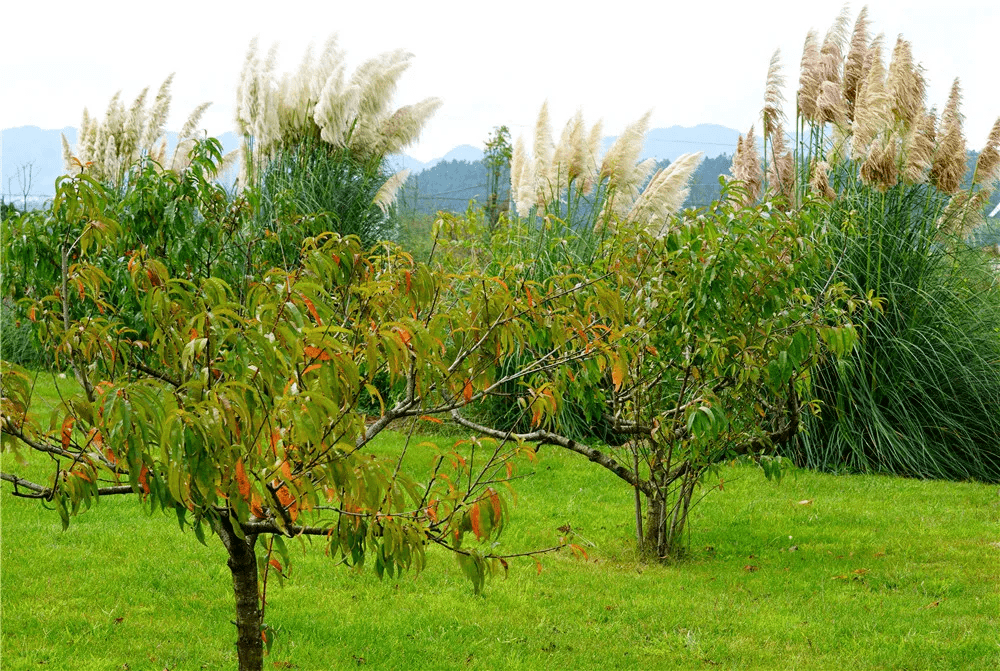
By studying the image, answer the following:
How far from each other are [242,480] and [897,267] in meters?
6.43

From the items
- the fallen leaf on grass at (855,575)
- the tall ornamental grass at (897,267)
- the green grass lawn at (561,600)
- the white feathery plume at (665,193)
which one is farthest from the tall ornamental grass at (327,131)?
the fallen leaf on grass at (855,575)

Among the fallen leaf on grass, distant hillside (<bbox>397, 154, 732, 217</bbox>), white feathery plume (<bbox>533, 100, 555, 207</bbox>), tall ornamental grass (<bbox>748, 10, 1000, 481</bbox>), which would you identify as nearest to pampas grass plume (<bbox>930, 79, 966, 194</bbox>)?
tall ornamental grass (<bbox>748, 10, 1000, 481</bbox>)

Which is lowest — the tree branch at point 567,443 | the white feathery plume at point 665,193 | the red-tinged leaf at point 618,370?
the tree branch at point 567,443

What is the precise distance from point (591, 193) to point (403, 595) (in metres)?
4.65

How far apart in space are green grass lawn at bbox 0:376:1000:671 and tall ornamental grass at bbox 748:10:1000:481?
1251mm

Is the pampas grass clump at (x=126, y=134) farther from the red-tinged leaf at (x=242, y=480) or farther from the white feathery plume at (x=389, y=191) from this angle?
the red-tinged leaf at (x=242, y=480)

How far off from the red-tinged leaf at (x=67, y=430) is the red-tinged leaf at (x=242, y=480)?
690 millimetres

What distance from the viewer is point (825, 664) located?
11.8ft

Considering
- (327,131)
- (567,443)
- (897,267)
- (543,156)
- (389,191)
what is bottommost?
(567,443)

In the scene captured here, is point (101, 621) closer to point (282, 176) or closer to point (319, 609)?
point (319, 609)

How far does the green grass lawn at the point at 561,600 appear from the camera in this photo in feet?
11.9

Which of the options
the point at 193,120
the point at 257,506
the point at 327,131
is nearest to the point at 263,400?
the point at 257,506

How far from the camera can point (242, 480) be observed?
1.83 meters

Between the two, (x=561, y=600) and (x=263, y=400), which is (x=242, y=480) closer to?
(x=263, y=400)
